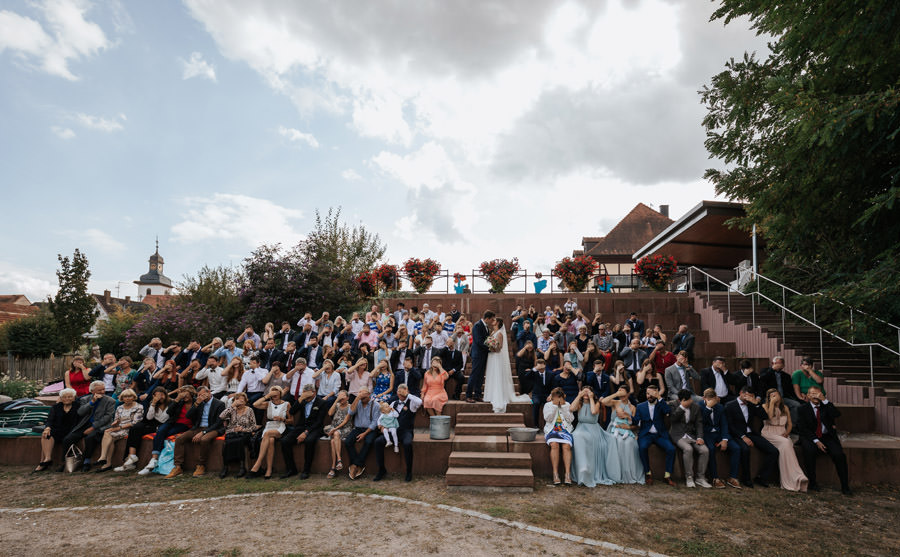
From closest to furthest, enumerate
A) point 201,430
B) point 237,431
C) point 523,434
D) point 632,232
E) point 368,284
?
point 523,434 → point 237,431 → point 201,430 → point 368,284 → point 632,232

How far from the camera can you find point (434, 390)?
30.0ft

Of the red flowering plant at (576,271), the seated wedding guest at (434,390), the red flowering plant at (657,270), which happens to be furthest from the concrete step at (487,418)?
the red flowering plant at (657,270)

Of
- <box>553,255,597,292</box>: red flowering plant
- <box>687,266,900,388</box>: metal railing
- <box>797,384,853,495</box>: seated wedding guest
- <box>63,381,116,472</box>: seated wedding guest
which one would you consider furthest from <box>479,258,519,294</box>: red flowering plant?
<box>63,381,116,472</box>: seated wedding guest

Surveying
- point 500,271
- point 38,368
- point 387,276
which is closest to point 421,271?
point 387,276

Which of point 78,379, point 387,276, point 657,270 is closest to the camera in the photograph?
point 78,379

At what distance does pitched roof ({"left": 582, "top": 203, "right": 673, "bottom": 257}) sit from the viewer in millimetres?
34188

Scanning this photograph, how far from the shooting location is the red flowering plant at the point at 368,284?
57.2ft

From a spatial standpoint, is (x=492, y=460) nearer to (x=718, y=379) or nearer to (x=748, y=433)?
(x=748, y=433)

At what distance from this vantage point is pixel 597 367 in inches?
352

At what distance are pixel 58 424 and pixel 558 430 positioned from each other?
901 centimetres

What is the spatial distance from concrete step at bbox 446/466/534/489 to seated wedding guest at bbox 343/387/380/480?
158 cm

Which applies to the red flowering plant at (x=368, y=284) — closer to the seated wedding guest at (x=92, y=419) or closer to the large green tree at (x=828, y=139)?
the seated wedding guest at (x=92, y=419)

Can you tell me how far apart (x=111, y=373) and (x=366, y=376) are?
17.8 feet

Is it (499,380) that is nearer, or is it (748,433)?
(748,433)
